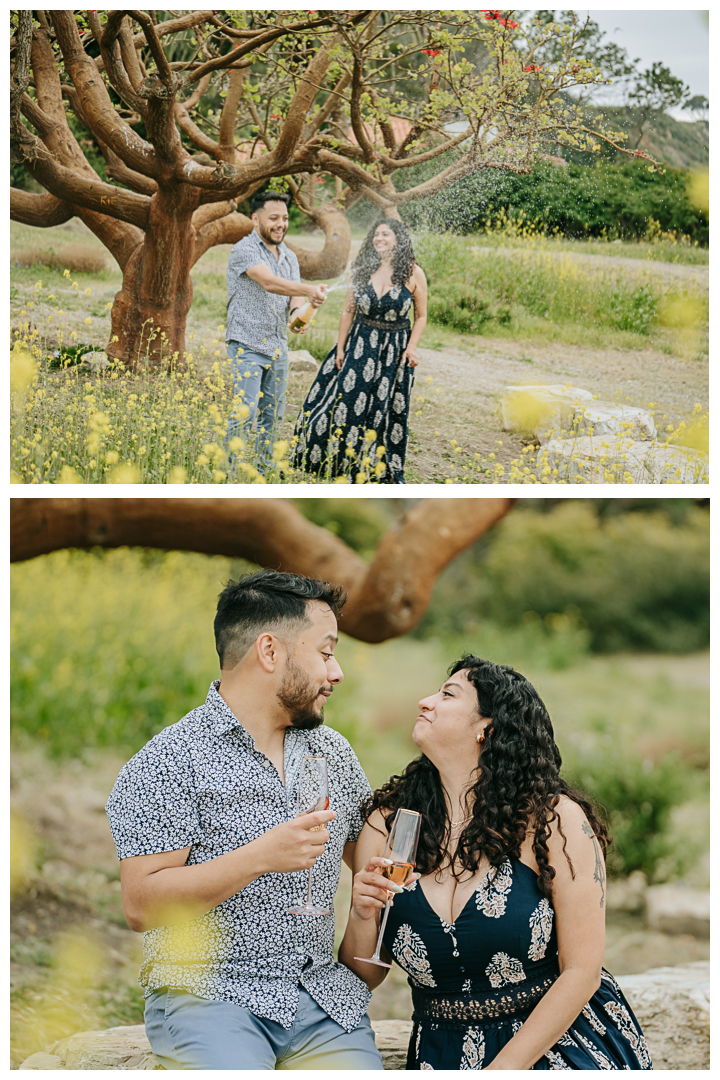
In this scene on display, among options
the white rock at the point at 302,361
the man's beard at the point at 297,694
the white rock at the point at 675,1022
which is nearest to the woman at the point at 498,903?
the man's beard at the point at 297,694

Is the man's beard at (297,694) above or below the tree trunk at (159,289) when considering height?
below

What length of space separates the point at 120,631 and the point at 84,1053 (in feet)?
14.2

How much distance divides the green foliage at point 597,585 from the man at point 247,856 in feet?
25.8

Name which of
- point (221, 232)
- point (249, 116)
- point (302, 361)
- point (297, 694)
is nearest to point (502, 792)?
point (297, 694)

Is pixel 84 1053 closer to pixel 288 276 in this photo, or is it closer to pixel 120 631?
pixel 288 276

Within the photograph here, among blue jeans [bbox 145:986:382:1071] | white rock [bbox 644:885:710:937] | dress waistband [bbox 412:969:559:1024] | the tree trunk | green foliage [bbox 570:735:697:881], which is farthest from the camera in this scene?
green foliage [bbox 570:735:697:881]

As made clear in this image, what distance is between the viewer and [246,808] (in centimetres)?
227

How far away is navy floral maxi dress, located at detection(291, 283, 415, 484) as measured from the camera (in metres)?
3.65

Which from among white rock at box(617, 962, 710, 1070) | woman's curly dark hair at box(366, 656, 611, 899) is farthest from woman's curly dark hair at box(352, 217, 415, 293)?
white rock at box(617, 962, 710, 1070)

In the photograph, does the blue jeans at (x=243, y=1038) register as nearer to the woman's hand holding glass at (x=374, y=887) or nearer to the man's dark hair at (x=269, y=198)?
the woman's hand holding glass at (x=374, y=887)

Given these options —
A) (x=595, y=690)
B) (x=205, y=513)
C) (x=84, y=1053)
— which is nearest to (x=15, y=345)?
(x=205, y=513)

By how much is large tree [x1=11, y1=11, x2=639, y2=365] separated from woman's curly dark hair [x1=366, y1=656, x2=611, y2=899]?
Answer: 2.03 m

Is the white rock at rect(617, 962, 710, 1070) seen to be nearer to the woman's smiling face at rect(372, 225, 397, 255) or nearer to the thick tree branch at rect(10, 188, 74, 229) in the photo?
the woman's smiling face at rect(372, 225, 397, 255)

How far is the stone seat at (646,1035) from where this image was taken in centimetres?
255
